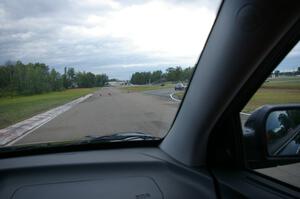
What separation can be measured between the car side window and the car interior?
0.14 feet

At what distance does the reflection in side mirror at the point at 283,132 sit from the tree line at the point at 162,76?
65 centimetres

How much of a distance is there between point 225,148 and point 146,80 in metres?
2.56

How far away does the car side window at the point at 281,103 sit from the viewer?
81.0 inches

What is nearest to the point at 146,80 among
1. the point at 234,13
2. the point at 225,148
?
the point at 225,148

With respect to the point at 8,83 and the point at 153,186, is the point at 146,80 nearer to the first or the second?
the point at 8,83

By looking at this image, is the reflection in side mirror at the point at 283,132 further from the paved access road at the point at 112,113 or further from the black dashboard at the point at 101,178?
the paved access road at the point at 112,113

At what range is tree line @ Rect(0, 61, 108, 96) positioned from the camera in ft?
14.0

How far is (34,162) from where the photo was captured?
2971mm

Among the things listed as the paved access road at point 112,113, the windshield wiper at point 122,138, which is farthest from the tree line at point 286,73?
the paved access road at point 112,113

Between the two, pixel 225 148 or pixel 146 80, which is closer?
pixel 225 148

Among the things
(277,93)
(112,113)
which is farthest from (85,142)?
(112,113)

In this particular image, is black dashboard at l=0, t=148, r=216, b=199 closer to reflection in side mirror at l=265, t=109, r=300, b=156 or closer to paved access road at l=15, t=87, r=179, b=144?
reflection in side mirror at l=265, t=109, r=300, b=156

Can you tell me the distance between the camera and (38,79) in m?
4.86

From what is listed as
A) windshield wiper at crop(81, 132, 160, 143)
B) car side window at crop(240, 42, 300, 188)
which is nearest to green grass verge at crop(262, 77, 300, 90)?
car side window at crop(240, 42, 300, 188)
